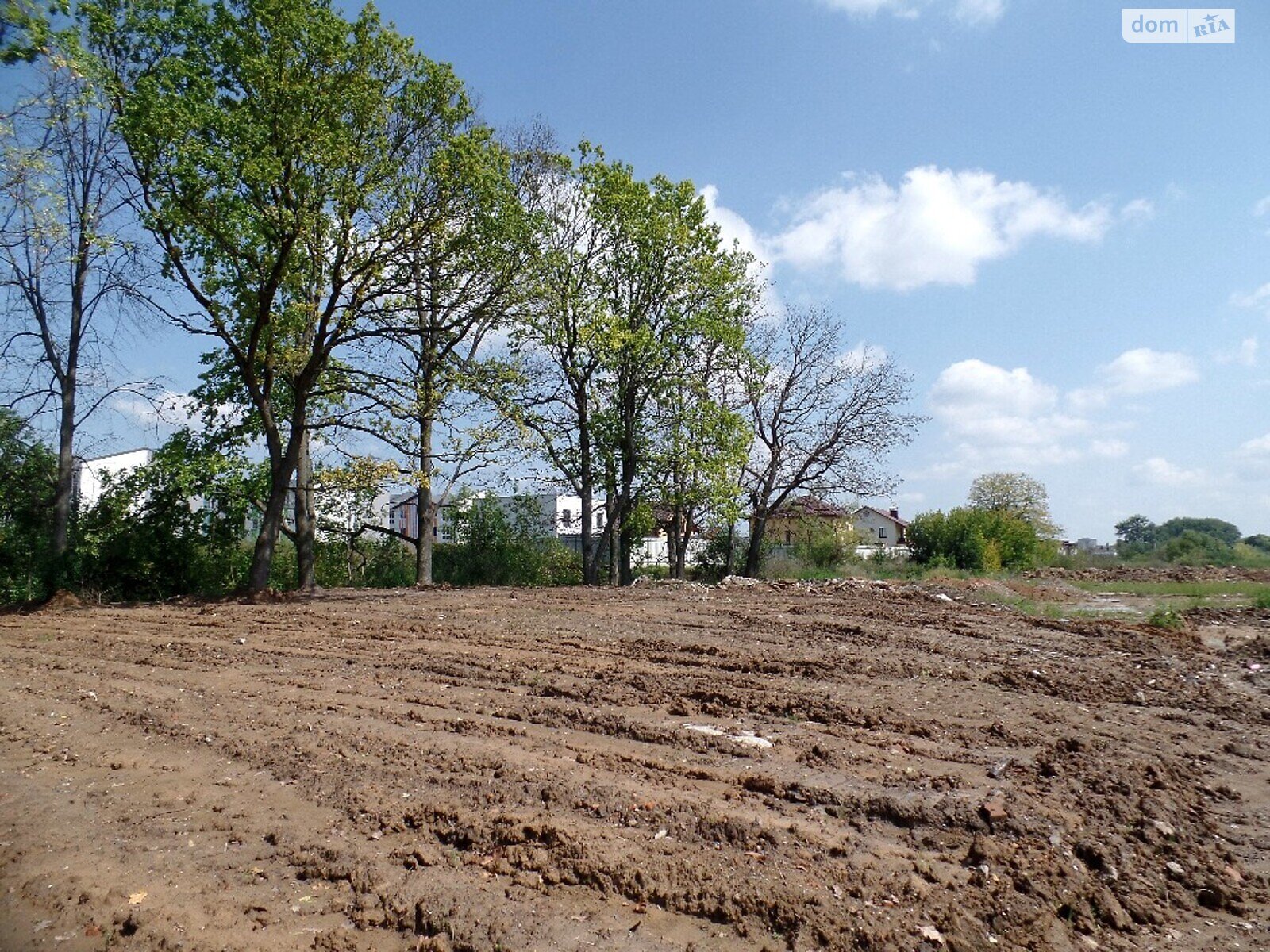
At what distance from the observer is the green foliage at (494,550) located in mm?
25203

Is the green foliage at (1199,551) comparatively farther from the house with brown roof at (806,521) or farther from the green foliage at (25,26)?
the green foliage at (25,26)

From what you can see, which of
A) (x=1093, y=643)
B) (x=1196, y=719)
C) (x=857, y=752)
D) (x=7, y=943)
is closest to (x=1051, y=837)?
(x=857, y=752)

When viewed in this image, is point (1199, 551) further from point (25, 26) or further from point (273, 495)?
point (25, 26)

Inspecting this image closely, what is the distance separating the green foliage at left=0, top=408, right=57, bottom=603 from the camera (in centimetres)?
1734

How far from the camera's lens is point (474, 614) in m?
12.4

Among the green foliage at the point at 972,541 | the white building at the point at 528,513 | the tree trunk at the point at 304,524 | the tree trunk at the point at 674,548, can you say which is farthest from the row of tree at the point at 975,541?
the tree trunk at the point at 304,524

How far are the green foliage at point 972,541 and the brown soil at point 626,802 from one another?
27398 mm

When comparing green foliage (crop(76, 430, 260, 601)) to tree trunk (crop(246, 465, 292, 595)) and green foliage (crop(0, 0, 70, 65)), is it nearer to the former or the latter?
tree trunk (crop(246, 465, 292, 595))

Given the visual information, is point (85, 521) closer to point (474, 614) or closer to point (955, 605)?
point (474, 614)

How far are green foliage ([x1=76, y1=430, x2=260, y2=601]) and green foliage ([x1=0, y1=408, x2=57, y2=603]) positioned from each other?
0.95 meters

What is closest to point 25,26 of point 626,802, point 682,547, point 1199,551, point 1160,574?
point 626,802

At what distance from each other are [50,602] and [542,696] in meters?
12.9

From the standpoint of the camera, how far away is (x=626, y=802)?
14.7 feet

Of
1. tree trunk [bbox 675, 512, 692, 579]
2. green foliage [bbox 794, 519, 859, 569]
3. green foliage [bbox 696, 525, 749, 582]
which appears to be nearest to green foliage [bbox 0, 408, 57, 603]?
tree trunk [bbox 675, 512, 692, 579]
